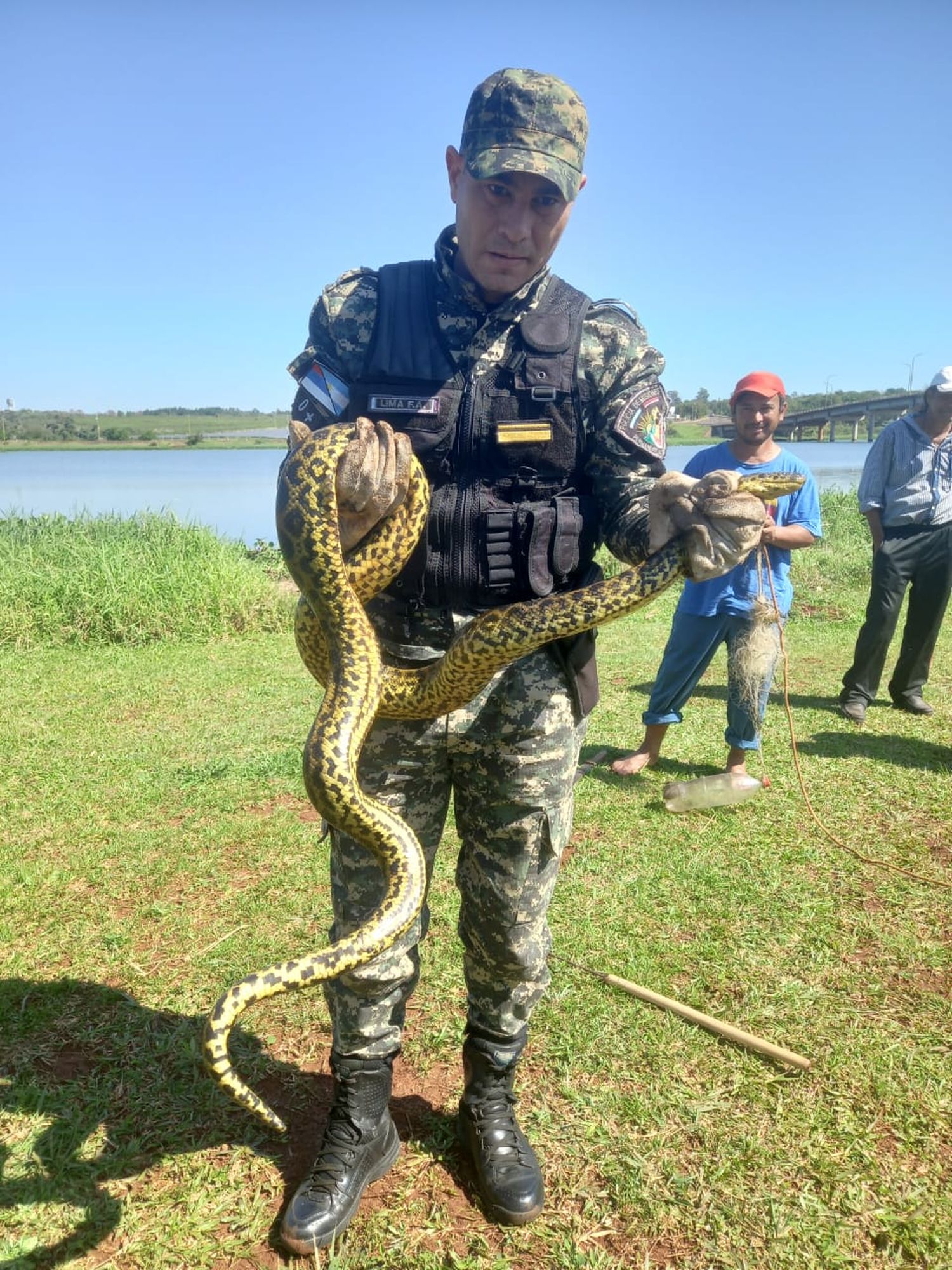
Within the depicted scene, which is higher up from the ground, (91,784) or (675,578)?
(675,578)

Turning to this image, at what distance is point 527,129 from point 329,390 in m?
1.11

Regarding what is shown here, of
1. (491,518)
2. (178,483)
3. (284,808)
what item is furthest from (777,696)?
(178,483)

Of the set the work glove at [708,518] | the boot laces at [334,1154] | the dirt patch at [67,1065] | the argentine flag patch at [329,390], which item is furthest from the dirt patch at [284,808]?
the work glove at [708,518]

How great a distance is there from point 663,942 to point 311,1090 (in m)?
2.18

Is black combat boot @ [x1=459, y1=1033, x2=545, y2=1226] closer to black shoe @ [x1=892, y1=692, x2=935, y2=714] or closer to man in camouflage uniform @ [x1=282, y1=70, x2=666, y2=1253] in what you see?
man in camouflage uniform @ [x1=282, y1=70, x2=666, y2=1253]

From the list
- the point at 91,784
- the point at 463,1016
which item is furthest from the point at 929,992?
the point at 91,784

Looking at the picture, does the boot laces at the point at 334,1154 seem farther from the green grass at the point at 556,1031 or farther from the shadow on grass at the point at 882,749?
the shadow on grass at the point at 882,749

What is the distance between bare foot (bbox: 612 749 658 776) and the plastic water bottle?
0.57 m

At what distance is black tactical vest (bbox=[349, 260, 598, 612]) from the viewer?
286cm

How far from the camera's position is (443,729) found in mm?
3047

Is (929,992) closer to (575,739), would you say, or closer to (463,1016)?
(463,1016)

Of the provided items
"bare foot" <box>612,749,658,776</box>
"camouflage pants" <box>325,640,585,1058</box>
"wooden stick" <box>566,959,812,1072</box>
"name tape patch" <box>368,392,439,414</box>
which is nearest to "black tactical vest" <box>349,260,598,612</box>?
"name tape patch" <box>368,392,439,414</box>

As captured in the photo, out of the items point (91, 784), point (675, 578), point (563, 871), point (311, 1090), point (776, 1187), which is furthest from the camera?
point (91, 784)

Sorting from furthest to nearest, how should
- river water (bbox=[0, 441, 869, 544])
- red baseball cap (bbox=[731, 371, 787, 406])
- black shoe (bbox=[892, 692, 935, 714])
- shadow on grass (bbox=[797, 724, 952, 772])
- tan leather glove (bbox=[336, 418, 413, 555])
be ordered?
river water (bbox=[0, 441, 869, 544]) → black shoe (bbox=[892, 692, 935, 714]) → shadow on grass (bbox=[797, 724, 952, 772]) → red baseball cap (bbox=[731, 371, 787, 406]) → tan leather glove (bbox=[336, 418, 413, 555])
